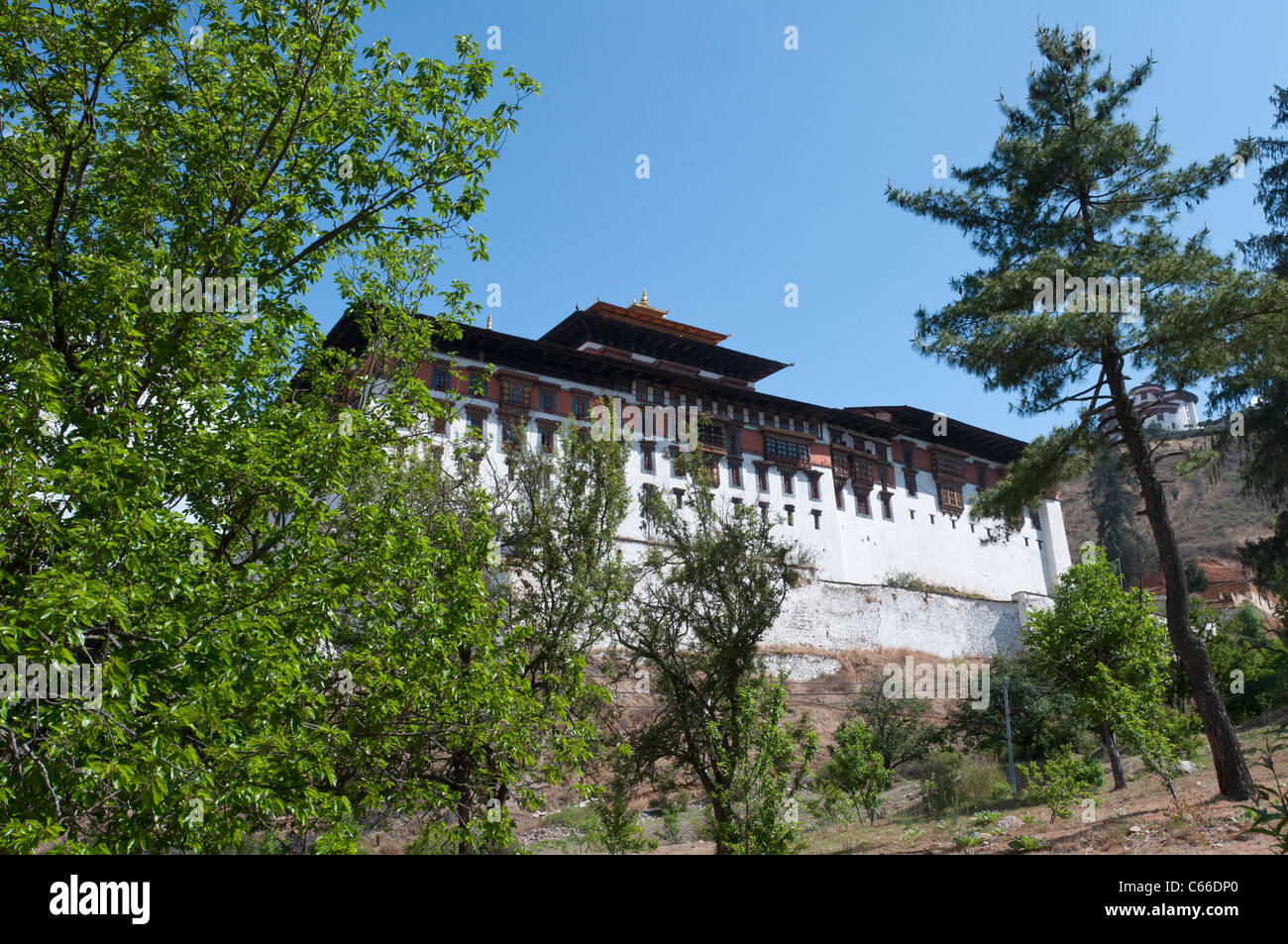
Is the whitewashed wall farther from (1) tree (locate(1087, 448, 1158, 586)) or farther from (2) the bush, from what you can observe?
(2) the bush

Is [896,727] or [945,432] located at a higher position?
[945,432]

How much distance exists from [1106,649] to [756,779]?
1044 centimetres

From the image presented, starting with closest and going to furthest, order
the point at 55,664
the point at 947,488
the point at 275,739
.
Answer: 1. the point at 55,664
2. the point at 275,739
3. the point at 947,488

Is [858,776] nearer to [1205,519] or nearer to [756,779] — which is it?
[756,779]

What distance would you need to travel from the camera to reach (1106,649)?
1961 centimetres

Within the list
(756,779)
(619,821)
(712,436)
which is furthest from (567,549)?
(712,436)

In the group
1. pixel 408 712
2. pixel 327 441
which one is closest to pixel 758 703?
pixel 408 712

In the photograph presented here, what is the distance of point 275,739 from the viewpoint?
7055 millimetres

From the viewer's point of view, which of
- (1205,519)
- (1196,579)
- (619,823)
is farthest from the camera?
(1205,519)

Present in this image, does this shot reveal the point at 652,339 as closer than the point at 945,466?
Yes

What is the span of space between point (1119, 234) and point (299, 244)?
15.3m

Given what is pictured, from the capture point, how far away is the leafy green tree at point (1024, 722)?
34.6m

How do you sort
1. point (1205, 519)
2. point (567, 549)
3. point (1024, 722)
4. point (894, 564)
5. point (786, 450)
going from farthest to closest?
point (1205, 519) < point (894, 564) < point (786, 450) < point (1024, 722) < point (567, 549)
